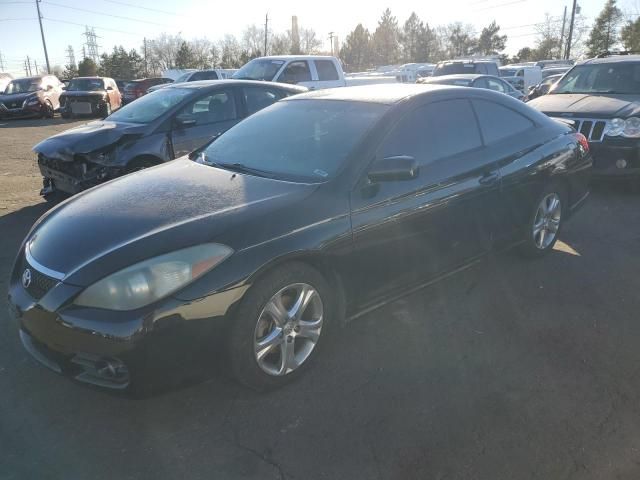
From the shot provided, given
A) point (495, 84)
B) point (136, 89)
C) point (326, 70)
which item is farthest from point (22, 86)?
point (495, 84)

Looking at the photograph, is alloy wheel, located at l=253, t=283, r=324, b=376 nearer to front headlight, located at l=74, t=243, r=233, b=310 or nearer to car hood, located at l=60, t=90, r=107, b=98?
front headlight, located at l=74, t=243, r=233, b=310

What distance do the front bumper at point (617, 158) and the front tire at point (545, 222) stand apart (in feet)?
7.98

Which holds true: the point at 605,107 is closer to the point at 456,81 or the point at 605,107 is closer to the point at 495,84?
the point at 456,81

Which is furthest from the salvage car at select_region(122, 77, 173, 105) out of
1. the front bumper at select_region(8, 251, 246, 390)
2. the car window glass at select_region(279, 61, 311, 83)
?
the front bumper at select_region(8, 251, 246, 390)

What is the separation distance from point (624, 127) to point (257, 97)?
15.7 feet

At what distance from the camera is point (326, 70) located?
14141 millimetres

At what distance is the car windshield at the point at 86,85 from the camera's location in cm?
2066

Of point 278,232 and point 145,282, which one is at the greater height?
point 278,232

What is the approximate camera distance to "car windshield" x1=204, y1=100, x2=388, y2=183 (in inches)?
131

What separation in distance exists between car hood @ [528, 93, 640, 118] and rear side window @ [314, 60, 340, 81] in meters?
7.08

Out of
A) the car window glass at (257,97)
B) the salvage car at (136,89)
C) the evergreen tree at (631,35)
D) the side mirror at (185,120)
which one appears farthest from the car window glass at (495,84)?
the evergreen tree at (631,35)

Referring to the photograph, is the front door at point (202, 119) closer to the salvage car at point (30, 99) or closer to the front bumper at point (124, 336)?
the front bumper at point (124, 336)

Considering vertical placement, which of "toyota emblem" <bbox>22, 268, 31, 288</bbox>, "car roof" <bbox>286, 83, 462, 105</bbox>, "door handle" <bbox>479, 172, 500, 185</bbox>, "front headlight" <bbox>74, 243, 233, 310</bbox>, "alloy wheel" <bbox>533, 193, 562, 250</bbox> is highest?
"car roof" <bbox>286, 83, 462, 105</bbox>

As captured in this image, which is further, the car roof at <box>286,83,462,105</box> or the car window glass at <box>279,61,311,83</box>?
the car window glass at <box>279,61,311,83</box>
